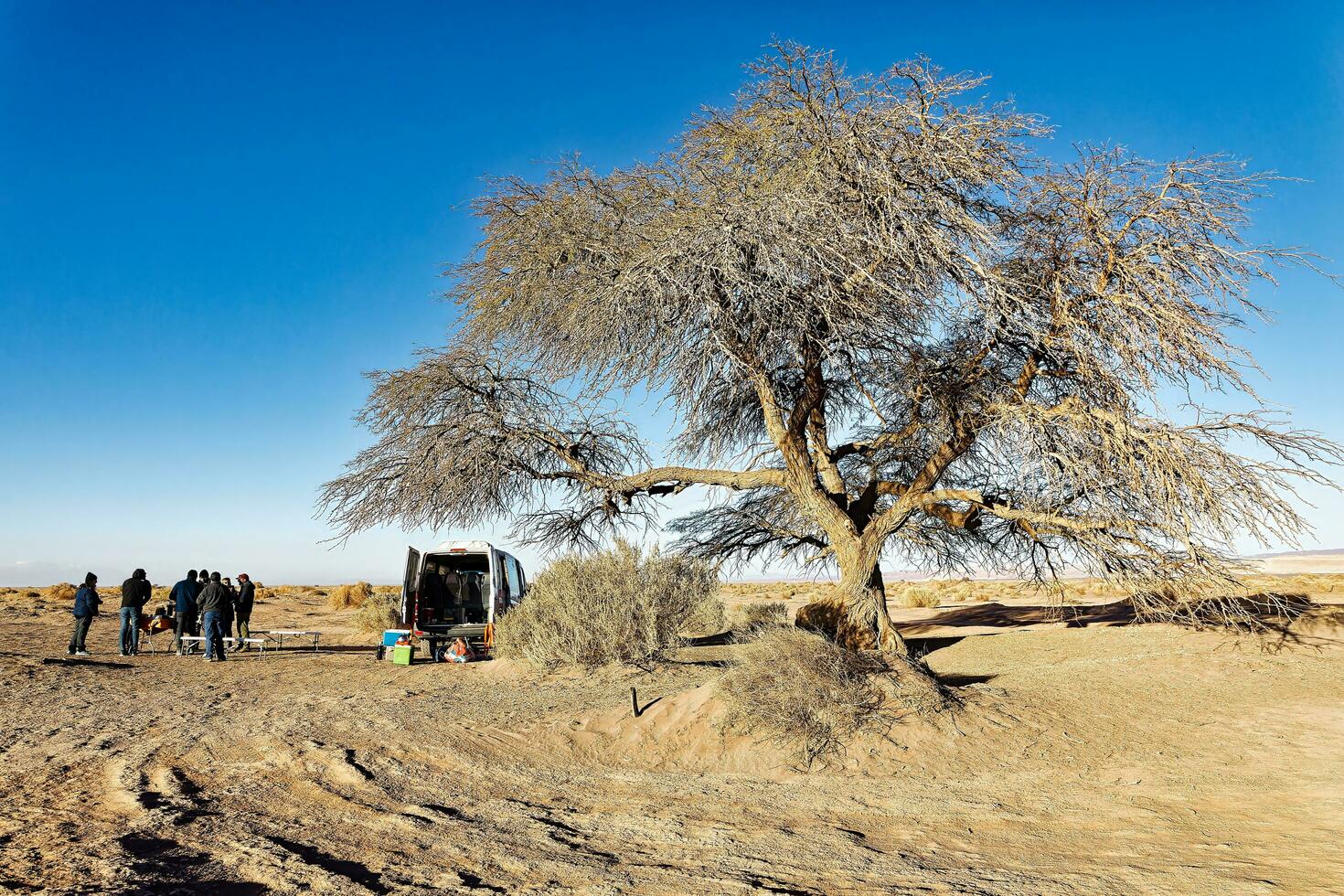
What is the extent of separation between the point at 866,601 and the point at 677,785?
18.7 ft

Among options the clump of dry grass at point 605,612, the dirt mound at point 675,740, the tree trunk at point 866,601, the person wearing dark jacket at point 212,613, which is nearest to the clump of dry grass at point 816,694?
the dirt mound at point 675,740

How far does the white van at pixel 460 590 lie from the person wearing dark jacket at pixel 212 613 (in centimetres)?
331

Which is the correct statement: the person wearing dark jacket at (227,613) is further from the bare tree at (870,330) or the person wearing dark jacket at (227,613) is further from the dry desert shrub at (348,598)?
the dry desert shrub at (348,598)

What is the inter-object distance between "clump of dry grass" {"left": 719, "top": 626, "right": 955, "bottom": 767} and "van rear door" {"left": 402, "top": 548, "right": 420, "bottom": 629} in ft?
25.7

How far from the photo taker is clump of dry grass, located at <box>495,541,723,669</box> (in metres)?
12.3

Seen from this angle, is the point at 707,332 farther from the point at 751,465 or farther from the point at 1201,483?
the point at 1201,483

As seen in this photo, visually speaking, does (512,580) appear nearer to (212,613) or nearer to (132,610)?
(212,613)

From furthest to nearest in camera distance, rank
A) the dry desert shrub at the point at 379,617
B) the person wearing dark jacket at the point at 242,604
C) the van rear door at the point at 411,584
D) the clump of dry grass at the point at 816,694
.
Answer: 1. the dry desert shrub at the point at 379,617
2. the person wearing dark jacket at the point at 242,604
3. the van rear door at the point at 411,584
4. the clump of dry grass at the point at 816,694

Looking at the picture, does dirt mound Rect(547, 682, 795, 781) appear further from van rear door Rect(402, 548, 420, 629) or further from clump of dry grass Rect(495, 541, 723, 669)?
van rear door Rect(402, 548, 420, 629)

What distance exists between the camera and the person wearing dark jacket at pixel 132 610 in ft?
50.3

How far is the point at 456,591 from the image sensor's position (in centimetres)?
1736

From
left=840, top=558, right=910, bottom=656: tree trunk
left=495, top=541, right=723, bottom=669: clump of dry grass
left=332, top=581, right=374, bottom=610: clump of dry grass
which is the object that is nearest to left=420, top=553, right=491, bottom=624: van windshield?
left=495, top=541, right=723, bottom=669: clump of dry grass

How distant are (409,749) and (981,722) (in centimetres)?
565

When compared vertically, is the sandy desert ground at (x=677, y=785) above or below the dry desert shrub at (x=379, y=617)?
below
